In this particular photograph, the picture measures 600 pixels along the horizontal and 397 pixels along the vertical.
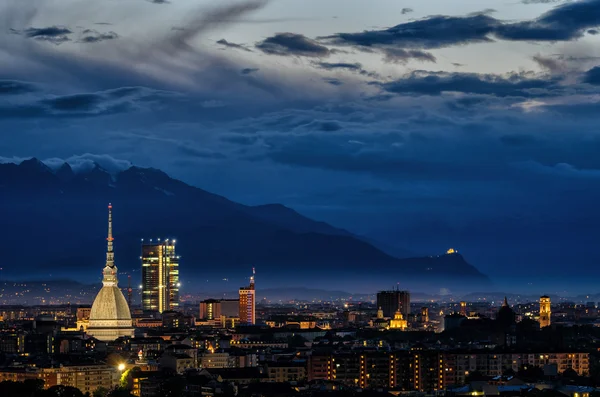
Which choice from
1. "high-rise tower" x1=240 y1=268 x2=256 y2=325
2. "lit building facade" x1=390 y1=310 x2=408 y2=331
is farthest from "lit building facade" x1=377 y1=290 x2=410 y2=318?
"lit building facade" x1=390 y1=310 x2=408 y2=331

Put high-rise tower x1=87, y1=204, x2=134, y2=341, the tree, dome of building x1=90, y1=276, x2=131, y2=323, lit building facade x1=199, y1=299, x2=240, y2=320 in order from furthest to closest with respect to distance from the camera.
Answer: lit building facade x1=199, y1=299, x2=240, y2=320
dome of building x1=90, y1=276, x2=131, y2=323
high-rise tower x1=87, y1=204, x2=134, y2=341
the tree

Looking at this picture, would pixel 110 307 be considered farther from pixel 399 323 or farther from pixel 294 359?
pixel 294 359

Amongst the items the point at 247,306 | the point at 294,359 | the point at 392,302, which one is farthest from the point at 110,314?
the point at 392,302

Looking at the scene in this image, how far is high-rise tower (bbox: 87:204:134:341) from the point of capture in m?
131

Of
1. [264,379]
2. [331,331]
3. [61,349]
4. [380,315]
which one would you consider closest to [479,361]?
[264,379]

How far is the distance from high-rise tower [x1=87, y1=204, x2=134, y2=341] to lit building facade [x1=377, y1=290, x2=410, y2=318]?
204 ft

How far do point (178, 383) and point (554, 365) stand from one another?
23.9 meters

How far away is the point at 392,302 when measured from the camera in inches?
7687

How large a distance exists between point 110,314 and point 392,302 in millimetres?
66364

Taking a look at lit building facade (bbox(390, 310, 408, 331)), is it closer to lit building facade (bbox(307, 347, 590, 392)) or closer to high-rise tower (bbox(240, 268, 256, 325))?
high-rise tower (bbox(240, 268, 256, 325))

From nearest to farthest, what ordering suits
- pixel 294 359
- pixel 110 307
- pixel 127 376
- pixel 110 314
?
pixel 127 376
pixel 294 359
pixel 110 314
pixel 110 307

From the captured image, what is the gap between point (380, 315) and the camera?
185375 millimetres

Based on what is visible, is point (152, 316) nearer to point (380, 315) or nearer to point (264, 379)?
point (380, 315)

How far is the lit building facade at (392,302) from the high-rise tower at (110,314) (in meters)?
62.1
